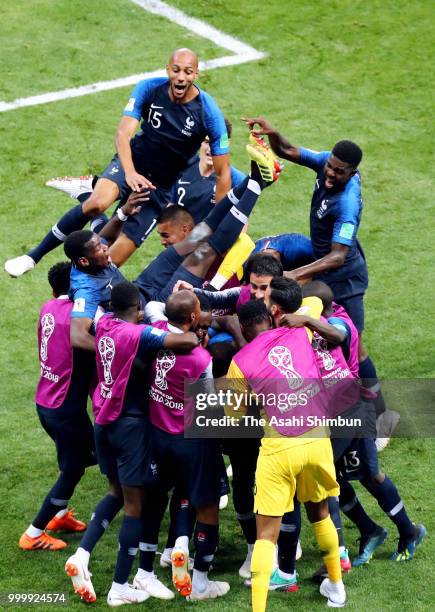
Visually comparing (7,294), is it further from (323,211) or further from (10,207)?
(323,211)

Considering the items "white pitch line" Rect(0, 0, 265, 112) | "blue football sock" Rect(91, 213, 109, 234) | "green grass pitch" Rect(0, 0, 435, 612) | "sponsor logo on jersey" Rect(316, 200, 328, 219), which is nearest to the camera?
"green grass pitch" Rect(0, 0, 435, 612)

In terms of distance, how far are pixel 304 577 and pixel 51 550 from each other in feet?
5.99

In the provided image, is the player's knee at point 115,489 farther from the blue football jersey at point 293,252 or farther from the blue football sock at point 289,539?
the blue football jersey at point 293,252

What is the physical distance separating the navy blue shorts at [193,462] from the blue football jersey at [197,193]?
9.62ft

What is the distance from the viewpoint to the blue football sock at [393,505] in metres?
8.20

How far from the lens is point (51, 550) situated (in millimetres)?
8570

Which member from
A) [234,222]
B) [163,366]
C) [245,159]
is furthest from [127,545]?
[245,159]

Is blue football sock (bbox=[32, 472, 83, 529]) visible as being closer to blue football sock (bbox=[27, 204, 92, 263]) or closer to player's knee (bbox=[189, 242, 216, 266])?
player's knee (bbox=[189, 242, 216, 266])

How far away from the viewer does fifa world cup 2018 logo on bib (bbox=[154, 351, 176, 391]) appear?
7680mm

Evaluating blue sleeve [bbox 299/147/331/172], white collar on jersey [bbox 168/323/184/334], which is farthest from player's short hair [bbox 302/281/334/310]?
blue sleeve [bbox 299/147/331/172]

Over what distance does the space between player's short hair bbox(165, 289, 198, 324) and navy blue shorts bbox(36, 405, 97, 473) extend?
1.24 m

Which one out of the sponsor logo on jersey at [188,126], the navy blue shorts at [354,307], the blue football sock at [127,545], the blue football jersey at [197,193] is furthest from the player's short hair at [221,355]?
the sponsor logo on jersey at [188,126]

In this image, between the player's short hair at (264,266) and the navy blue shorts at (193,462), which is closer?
the navy blue shorts at (193,462)

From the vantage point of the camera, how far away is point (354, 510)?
8.27 m
